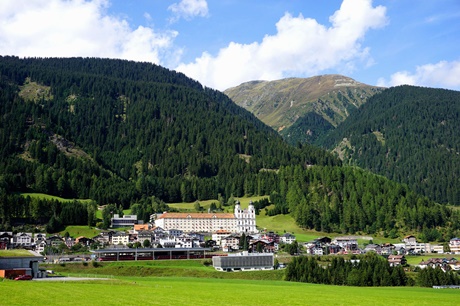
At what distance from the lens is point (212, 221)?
628 feet

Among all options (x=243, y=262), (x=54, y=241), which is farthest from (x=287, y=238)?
(x=54, y=241)

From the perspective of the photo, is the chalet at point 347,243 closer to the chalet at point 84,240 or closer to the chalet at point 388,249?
the chalet at point 388,249

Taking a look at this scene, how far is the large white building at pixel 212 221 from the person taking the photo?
612 feet

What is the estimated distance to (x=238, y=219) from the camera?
7436 inches

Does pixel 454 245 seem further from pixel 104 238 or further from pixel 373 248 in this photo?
pixel 104 238

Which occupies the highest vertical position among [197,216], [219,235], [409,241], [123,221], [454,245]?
[197,216]

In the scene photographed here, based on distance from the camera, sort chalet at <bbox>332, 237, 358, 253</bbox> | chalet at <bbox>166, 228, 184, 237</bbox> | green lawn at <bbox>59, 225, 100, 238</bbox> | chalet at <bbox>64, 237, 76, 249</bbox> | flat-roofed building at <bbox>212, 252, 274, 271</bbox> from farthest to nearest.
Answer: chalet at <bbox>166, 228, 184, 237</bbox>, green lawn at <bbox>59, 225, 100, 238</bbox>, chalet at <bbox>332, 237, 358, 253</bbox>, chalet at <bbox>64, 237, 76, 249</bbox>, flat-roofed building at <bbox>212, 252, 274, 271</bbox>

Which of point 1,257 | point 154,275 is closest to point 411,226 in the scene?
point 154,275

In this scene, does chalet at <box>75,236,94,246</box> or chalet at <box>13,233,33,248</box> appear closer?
chalet at <box>13,233,33,248</box>

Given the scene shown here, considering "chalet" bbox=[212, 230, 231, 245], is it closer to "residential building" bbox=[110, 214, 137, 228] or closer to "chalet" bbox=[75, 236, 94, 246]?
"residential building" bbox=[110, 214, 137, 228]

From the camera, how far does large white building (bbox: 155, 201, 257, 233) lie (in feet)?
612

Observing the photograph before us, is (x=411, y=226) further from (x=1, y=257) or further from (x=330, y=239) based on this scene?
(x=1, y=257)

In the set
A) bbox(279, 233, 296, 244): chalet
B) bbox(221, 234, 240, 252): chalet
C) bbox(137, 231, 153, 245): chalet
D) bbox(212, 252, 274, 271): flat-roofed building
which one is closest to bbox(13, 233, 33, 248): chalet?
bbox(137, 231, 153, 245): chalet

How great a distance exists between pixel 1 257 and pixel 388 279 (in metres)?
61.8
